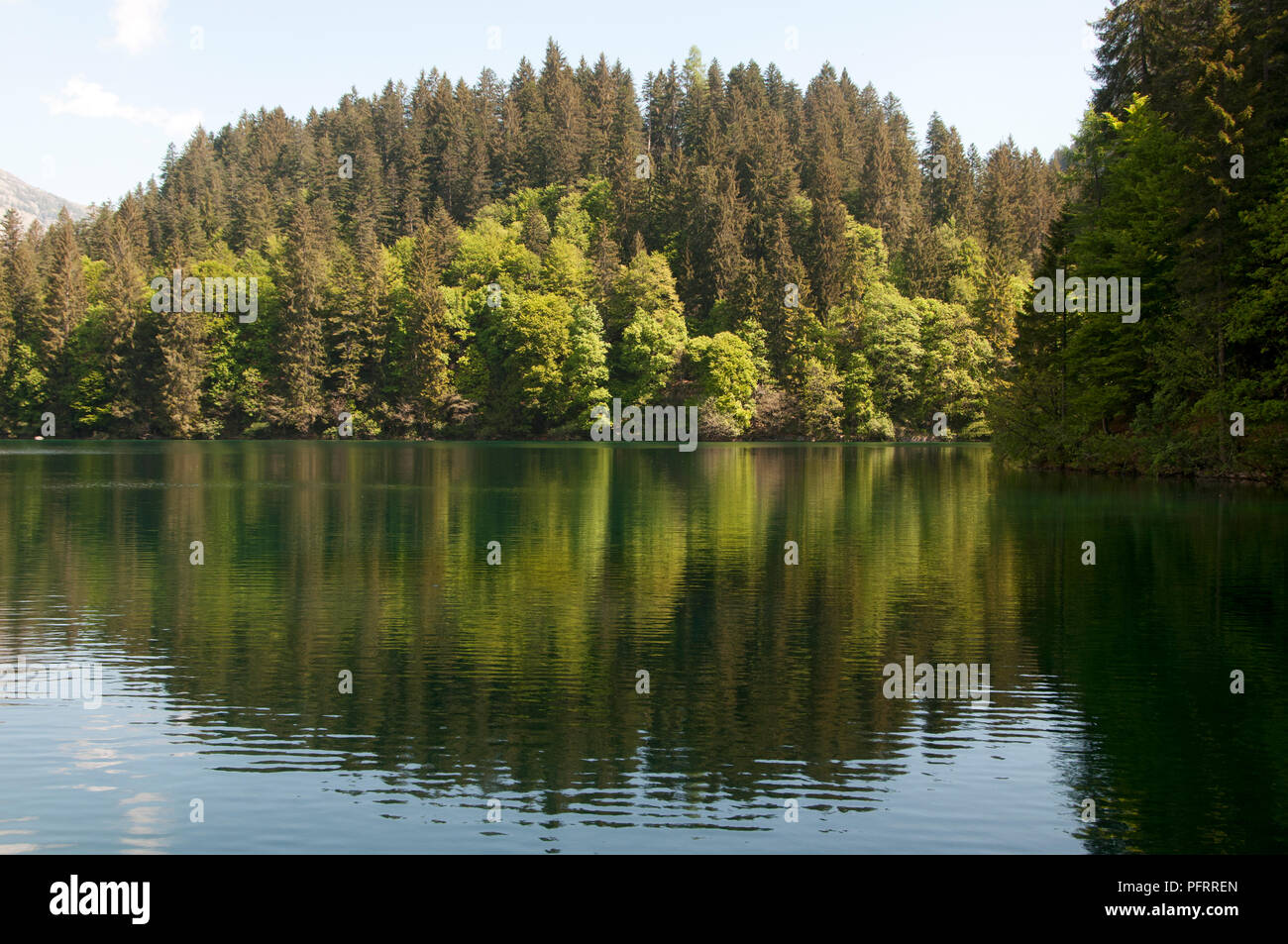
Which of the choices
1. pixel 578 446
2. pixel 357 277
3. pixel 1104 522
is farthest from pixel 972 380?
pixel 1104 522

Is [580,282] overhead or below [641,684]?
overhead

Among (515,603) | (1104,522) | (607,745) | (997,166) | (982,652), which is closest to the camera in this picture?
(607,745)

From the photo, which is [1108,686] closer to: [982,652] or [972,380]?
[982,652]

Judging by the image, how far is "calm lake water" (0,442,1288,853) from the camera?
38.2ft

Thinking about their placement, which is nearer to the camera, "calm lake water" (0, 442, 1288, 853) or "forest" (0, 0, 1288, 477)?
"calm lake water" (0, 442, 1288, 853)

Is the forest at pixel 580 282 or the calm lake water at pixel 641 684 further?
the forest at pixel 580 282

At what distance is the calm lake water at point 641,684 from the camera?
38.2 ft

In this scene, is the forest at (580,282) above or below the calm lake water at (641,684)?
above

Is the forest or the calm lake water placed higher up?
the forest

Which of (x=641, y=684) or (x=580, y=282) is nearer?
(x=641, y=684)

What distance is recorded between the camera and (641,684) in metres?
16.8
